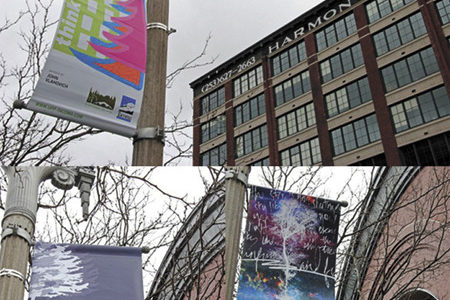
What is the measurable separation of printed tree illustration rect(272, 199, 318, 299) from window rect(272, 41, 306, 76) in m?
34.9

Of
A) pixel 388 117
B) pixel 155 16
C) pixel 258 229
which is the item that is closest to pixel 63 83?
pixel 155 16

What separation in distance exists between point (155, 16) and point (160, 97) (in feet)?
3.67

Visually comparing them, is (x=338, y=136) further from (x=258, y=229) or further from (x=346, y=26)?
(x=258, y=229)

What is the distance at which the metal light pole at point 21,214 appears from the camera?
12.7 ft

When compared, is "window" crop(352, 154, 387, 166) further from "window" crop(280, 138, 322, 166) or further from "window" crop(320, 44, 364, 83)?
"window" crop(320, 44, 364, 83)

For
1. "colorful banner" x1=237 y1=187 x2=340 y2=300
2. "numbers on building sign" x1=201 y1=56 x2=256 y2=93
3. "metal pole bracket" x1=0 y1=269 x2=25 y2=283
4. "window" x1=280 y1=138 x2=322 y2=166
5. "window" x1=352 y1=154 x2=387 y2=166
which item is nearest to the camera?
"metal pole bracket" x1=0 y1=269 x2=25 y2=283

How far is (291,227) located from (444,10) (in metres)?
30.7

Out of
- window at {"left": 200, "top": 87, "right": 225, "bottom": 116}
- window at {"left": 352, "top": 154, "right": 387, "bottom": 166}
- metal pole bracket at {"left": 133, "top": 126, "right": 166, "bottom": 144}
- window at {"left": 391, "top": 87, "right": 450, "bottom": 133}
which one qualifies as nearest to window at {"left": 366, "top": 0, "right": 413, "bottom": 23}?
window at {"left": 391, "top": 87, "right": 450, "bottom": 133}

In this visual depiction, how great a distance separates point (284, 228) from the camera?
21.4 feet

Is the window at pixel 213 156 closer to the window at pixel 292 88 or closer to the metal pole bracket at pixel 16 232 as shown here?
the window at pixel 292 88

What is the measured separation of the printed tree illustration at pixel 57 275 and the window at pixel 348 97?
31742mm

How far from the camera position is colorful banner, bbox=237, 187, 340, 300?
6047 millimetres

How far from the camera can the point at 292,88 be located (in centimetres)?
4053

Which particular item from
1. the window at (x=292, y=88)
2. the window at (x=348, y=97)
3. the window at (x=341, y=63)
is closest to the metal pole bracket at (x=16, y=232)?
the window at (x=348, y=97)
